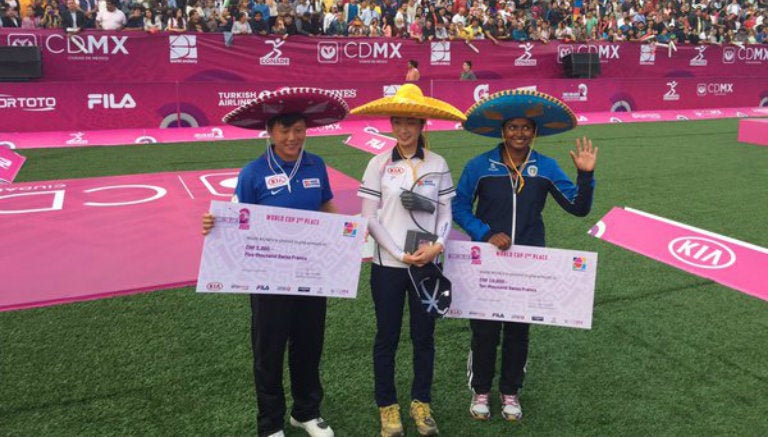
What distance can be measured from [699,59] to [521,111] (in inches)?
893

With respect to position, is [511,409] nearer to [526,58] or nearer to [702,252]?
[702,252]

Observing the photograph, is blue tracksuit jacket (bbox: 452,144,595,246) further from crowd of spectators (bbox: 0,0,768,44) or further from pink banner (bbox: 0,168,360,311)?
crowd of spectators (bbox: 0,0,768,44)

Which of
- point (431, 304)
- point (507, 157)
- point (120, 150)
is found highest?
point (507, 157)

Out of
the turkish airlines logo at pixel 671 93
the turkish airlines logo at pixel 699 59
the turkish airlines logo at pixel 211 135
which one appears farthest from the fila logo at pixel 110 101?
the turkish airlines logo at pixel 699 59

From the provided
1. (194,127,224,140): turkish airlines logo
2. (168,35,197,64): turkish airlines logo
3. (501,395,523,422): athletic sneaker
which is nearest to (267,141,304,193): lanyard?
(501,395,523,422): athletic sneaker

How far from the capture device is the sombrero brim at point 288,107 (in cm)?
290

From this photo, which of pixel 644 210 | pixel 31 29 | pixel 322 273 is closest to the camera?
pixel 322 273

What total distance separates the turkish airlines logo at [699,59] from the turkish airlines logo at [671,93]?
337cm

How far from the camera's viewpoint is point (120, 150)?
11.9 m

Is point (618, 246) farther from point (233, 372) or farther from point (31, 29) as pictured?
point (31, 29)

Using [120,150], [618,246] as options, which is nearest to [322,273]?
[618,246]

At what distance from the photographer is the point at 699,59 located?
884 inches

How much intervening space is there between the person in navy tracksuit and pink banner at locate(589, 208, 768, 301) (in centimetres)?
296

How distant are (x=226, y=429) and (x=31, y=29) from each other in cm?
1465
